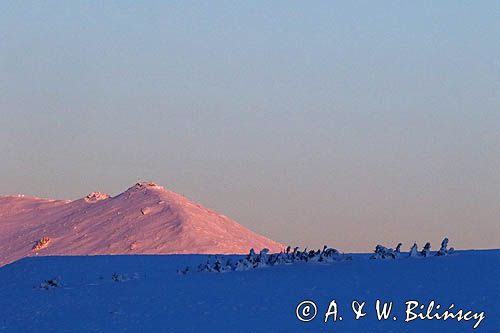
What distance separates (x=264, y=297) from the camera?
56.3 ft

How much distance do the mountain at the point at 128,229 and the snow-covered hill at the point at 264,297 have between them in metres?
13.8

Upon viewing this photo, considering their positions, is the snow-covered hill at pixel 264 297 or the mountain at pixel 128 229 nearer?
the snow-covered hill at pixel 264 297

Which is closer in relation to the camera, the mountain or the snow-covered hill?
the snow-covered hill

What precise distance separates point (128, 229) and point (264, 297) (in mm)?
20683

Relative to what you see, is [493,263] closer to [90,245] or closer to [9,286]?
[9,286]

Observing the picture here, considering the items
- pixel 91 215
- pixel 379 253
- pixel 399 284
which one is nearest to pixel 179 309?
pixel 399 284

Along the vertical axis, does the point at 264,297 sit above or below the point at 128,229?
below

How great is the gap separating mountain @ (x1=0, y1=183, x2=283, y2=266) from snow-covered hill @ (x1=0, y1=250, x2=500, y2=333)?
13.8 metres

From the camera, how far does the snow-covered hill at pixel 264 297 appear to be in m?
15.5

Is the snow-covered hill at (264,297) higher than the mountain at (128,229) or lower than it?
lower

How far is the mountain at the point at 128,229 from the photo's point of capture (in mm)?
35125

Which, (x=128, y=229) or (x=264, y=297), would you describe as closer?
(x=264, y=297)

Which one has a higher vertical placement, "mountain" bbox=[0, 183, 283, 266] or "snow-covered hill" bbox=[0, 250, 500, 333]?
"mountain" bbox=[0, 183, 283, 266]

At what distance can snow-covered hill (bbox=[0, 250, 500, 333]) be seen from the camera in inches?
611
